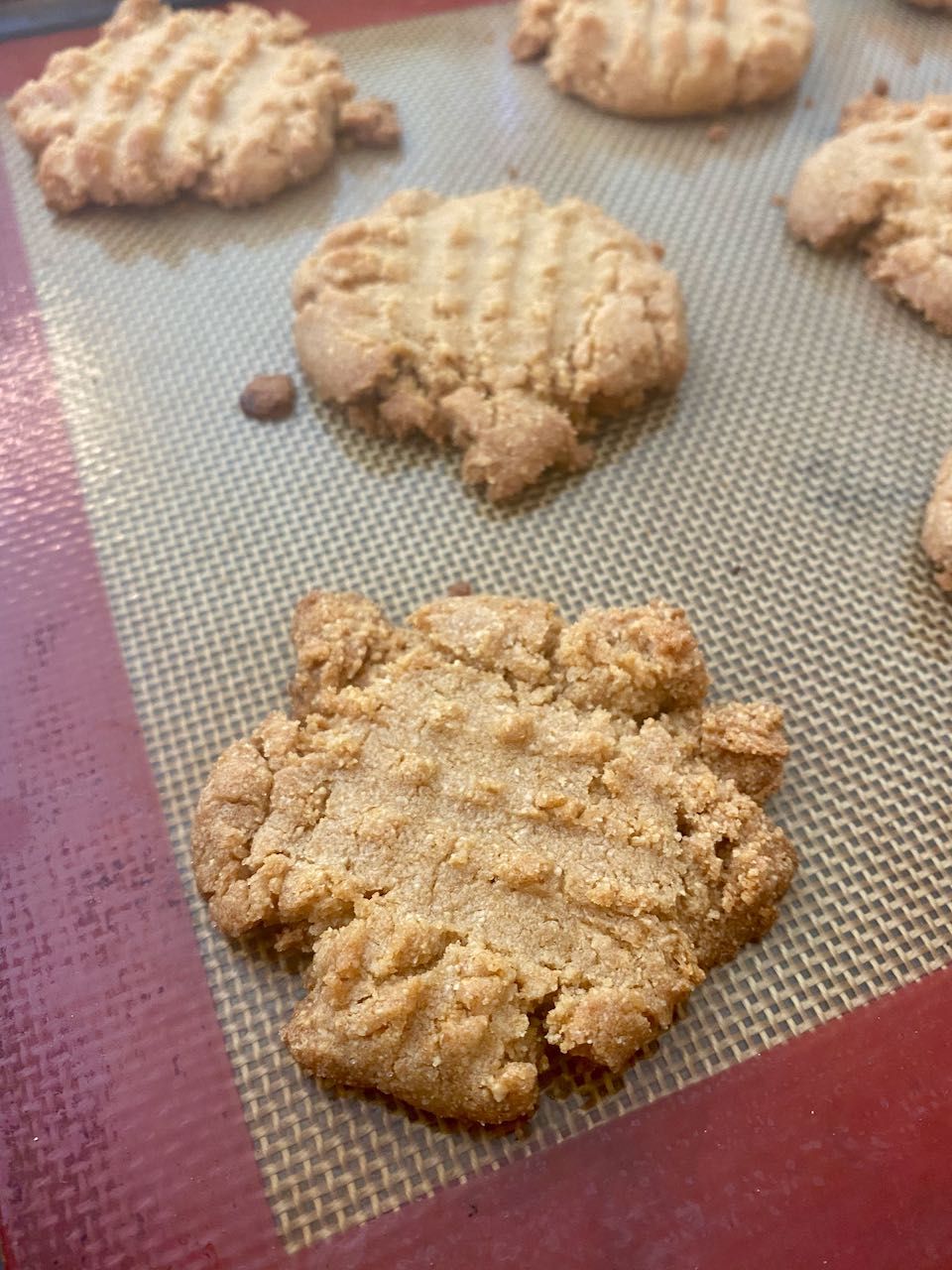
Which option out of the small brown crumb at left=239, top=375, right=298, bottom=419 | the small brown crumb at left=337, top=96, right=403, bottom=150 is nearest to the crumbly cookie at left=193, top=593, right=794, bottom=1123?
the small brown crumb at left=239, top=375, right=298, bottom=419

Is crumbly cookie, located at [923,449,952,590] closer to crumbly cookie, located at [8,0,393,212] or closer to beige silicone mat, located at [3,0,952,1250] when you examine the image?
→ beige silicone mat, located at [3,0,952,1250]

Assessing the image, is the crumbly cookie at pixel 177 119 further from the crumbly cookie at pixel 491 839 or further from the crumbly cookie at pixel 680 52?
the crumbly cookie at pixel 491 839

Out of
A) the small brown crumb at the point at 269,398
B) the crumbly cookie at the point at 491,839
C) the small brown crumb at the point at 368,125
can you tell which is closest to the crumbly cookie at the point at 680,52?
the small brown crumb at the point at 368,125

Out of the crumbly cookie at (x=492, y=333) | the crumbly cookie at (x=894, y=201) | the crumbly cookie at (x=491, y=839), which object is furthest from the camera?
the crumbly cookie at (x=894, y=201)

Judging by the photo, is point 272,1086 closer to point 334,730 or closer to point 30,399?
point 334,730

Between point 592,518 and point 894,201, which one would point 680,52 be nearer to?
point 894,201
